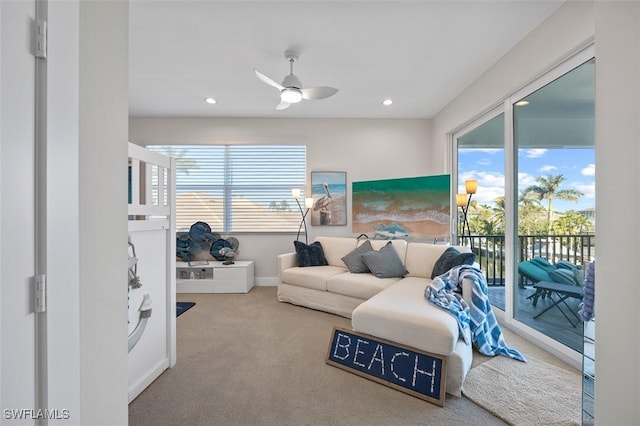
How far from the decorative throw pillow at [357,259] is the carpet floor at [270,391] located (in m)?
0.96

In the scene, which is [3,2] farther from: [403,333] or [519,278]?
[519,278]

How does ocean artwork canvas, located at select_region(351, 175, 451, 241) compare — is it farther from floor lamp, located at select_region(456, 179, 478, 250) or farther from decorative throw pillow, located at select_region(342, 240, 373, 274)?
decorative throw pillow, located at select_region(342, 240, 373, 274)

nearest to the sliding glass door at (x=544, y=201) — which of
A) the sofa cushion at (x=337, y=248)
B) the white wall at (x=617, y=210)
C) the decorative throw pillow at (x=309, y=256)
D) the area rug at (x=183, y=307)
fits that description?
the white wall at (x=617, y=210)

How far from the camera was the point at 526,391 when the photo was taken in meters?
1.84

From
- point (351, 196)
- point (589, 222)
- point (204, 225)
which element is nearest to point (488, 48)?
point (589, 222)

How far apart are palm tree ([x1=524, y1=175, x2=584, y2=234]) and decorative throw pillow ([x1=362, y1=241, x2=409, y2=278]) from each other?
4.94ft

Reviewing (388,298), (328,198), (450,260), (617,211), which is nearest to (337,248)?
(328,198)

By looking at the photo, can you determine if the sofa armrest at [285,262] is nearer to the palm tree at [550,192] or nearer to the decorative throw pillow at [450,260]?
the decorative throw pillow at [450,260]

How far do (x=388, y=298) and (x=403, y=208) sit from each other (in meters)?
2.05

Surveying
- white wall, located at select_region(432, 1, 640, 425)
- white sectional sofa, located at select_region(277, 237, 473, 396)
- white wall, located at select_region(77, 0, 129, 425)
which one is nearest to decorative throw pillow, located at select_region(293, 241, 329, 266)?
white sectional sofa, located at select_region(277, 237, 473, 396)

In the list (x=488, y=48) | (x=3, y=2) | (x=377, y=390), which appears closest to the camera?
(x=3, y=2)

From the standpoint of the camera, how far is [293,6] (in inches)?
83.4

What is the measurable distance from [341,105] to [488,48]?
1930 millimetres

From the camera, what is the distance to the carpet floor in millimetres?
1614
